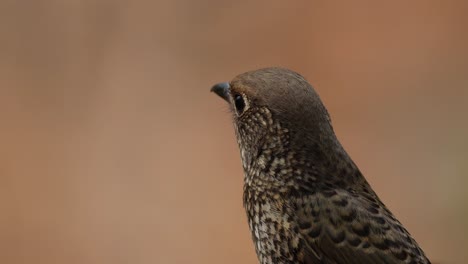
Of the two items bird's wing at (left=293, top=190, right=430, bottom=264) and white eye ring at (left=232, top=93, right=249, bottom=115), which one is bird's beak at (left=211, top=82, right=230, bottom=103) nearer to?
white eye ring at (left=232, top=93, right=249, bottom=115)

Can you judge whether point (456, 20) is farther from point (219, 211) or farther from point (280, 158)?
point (280, 158)

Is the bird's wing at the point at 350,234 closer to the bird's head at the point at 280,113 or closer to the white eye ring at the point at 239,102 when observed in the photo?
the bird's head at the point at 280,113

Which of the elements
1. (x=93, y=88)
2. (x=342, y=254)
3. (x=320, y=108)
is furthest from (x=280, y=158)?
(x=93, y=88)

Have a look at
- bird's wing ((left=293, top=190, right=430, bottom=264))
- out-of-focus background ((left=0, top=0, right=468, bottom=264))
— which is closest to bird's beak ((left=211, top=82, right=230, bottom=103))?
bird's wing ((left=293, top=190, right=430, bottom=264))

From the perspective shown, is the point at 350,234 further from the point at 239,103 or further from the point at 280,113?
the point at 239,103

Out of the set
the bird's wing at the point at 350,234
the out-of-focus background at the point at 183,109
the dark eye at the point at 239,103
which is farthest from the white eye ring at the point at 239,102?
the out-of-focus background at the point at 183,109

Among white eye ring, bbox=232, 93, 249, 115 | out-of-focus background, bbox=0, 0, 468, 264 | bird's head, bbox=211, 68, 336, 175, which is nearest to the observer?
bird's head, bbox=211, 68, 336, 175
